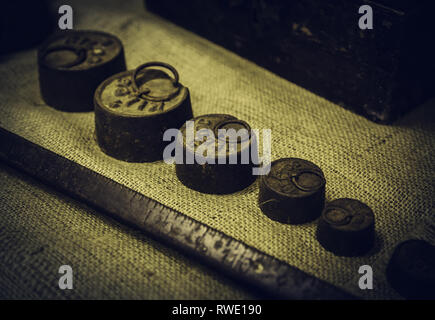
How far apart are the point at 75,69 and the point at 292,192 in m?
1.39

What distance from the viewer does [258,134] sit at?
2561mm

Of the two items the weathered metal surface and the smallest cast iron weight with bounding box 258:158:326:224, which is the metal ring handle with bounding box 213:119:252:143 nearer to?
the smallest cast iron weight with bounding box 258:158:326:224

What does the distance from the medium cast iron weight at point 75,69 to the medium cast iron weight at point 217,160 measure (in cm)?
72

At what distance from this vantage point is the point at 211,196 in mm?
2279

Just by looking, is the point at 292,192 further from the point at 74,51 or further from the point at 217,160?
the point at 74,51

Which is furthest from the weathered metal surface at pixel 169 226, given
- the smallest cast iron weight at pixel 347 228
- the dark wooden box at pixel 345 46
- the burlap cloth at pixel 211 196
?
the dark wooden box at pixel 345 46

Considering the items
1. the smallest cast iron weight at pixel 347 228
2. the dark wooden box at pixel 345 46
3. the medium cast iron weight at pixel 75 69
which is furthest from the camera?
the medium cast iron weight at pixel 75 69

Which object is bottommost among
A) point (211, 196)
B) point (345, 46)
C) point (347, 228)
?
point (211, 196)

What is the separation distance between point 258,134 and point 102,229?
0.92 meters

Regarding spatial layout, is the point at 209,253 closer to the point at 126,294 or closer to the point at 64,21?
the point at 126,294

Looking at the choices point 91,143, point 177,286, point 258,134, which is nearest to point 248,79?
point 258,134

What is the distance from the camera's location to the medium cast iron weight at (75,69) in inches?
106

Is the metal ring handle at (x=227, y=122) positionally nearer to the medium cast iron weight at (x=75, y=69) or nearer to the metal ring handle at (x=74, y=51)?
the medium cast iron weight at (x=75, y=69)

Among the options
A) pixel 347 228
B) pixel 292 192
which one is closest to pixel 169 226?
pixel 292 192
